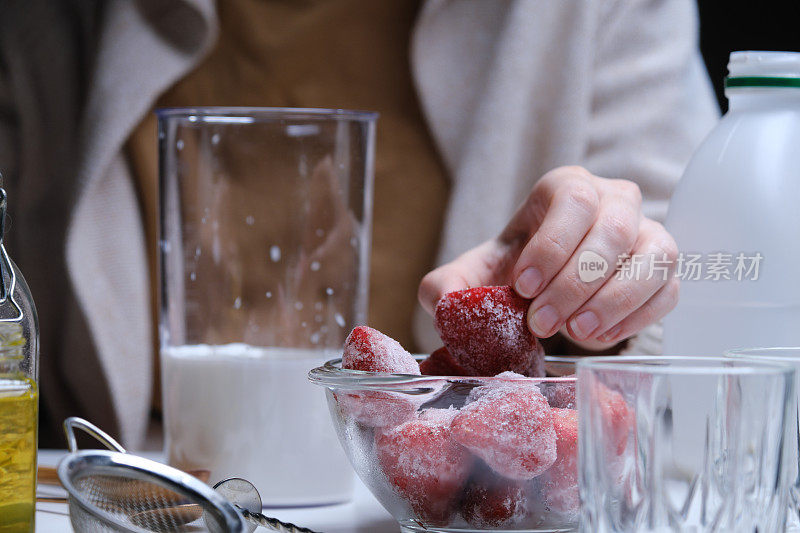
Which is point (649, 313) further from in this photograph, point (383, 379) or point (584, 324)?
point (383, 379)

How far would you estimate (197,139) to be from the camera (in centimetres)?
48

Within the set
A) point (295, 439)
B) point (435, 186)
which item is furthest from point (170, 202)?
point (435, 186)

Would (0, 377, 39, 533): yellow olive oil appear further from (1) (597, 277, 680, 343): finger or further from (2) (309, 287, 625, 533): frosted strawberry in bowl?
(1) (597, 277, 680, 343): finger

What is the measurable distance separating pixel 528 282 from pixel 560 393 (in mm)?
71

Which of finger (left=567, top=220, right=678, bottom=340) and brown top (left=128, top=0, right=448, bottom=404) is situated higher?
brown top (left=128, top=0, right=448, bottom=404)

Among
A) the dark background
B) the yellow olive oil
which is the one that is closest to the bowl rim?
the yellow olive oil

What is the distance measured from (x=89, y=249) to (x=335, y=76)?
0.92 feet

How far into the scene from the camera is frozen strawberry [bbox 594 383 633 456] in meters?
0.26

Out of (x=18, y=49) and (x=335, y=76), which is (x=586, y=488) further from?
(x=18, y=49)

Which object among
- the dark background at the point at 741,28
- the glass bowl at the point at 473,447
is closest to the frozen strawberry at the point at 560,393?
the glass bowl at the point at 473,447

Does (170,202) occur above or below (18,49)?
below

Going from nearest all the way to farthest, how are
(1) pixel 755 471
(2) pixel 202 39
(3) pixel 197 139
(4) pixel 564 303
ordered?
(1) pixel 755 471
(4) pixel 564 303
(3) pixel 197 139
(2) pixel 202 39

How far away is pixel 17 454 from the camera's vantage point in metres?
0.30

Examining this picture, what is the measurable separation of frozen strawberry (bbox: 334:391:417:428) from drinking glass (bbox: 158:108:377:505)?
13 centimetres
